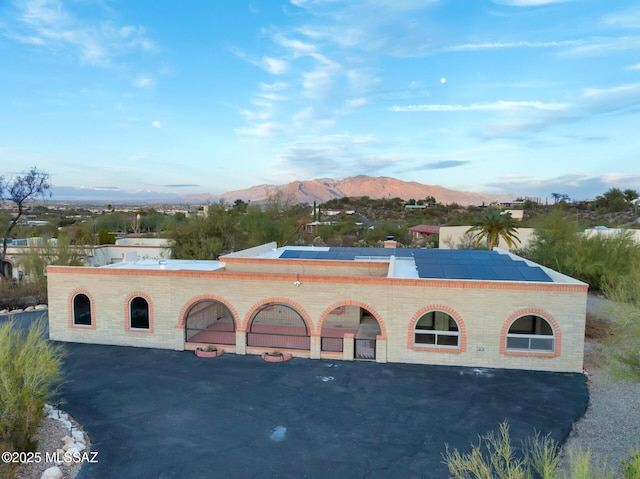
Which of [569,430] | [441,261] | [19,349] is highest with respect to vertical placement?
[441,261]

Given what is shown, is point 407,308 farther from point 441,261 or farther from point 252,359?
point 252,359

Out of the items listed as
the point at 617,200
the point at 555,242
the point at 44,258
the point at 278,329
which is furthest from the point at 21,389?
the point at 617,200

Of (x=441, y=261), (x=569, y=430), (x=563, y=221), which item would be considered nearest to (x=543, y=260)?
(x=563, y=221)

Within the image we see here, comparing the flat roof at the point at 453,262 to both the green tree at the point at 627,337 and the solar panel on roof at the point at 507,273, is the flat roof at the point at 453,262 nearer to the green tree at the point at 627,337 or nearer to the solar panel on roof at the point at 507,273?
the solar panel on roof at the point at 507,273

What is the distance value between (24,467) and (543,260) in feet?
97.5

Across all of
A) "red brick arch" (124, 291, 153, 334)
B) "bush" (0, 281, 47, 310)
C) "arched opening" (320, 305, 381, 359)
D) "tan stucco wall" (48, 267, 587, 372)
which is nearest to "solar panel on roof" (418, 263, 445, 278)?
"tan stucco wall" (48, 267, 587, 372)

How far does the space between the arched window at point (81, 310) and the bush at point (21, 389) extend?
Answer: 6938 mm

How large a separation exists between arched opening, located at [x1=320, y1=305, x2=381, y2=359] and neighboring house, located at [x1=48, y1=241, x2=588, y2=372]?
0.31 ft

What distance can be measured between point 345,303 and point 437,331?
3.39 meters

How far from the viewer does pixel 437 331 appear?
15.0 metres

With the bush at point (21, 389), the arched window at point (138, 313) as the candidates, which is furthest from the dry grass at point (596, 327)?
the bush at point (21, 389)

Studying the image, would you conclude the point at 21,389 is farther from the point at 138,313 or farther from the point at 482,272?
the point at 482,272

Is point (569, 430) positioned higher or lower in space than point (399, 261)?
lower

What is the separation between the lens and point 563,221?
30.0m
